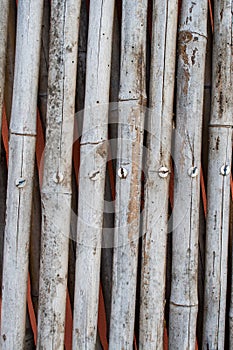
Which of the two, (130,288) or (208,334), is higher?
(130,288)

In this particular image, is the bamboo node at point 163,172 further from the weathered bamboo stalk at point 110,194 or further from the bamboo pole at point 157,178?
the weathered bamboo stalk at point 110,194

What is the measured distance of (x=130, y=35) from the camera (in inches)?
46.4

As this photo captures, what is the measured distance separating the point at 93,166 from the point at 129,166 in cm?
9

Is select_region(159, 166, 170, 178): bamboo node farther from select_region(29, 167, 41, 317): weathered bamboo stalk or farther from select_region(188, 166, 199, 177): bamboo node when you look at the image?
select_region(29, 167, 41, 317): weathered bamboo stalk

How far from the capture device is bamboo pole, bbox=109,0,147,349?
3.87ft

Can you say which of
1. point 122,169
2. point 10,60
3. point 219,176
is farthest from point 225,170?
point 10,60

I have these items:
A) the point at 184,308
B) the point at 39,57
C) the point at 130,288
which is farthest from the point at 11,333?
the point at 39,57

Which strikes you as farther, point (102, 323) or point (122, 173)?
point (102, 323)

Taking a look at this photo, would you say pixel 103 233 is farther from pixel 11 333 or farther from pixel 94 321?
pixel 11 333

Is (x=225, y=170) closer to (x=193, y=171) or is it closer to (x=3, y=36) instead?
(x=193, y=171)

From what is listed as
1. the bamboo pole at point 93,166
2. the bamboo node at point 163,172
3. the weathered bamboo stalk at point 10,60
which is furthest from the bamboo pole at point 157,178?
the weathered bamboo stalk at point 10,60

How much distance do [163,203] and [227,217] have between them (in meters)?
0.18

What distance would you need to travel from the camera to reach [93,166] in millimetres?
1181

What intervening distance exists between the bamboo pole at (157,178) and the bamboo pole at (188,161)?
0.03 m
